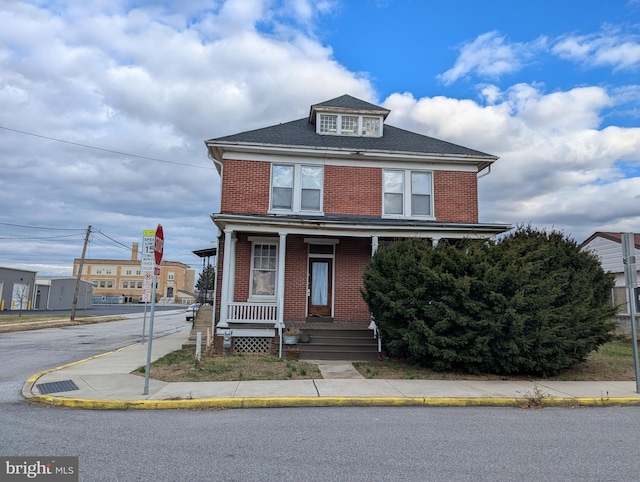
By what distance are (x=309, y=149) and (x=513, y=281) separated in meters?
8.14

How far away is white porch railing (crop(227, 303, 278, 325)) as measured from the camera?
13180mm

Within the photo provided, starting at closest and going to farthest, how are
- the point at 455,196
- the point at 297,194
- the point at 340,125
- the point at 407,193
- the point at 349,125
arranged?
the point at 297,194, the point at 407,193, the point at 455,196, the point at 340,125, the point at 349,125

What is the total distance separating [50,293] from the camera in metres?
48.8

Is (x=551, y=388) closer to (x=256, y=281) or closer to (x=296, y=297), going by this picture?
(x=296, y=297)

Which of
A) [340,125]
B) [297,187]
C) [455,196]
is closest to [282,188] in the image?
[297,187]

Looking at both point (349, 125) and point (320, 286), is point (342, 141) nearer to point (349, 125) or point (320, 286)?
point (349, 125)

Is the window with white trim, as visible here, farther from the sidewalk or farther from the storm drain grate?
the storm drain grate

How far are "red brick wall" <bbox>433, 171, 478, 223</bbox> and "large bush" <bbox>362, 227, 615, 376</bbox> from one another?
4.53m

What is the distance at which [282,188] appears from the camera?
15336 mm

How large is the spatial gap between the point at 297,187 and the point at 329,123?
138 inches

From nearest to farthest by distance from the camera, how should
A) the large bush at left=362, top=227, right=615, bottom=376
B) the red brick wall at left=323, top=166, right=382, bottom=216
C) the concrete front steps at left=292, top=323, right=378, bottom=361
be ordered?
1. the large bush at left=362, top=227, right=615, bottom=376
2. the concrete front steps at left=292, top=323, right=378, bottom=361
3. the red brick wall at left=323, top=166, right=382, bottom=216

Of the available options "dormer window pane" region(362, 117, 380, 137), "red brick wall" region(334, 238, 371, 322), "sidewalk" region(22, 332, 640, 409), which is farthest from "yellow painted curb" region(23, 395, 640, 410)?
"dormer window pane" region(362, 117, 380, 137)

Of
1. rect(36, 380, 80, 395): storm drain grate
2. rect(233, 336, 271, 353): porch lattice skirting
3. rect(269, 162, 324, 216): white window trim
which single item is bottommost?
rect(36, 380, 80, 395): storm drain grate

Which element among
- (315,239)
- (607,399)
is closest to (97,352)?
(315,239)
